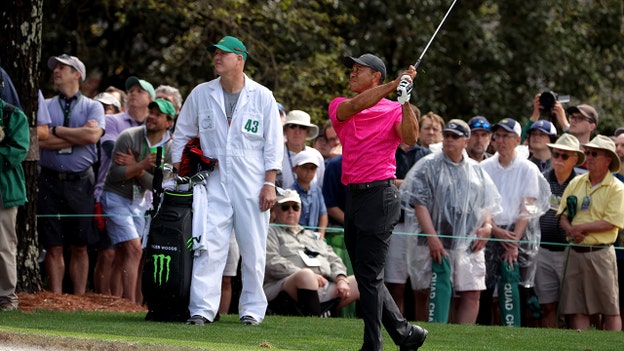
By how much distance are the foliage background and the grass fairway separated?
828 centimetres

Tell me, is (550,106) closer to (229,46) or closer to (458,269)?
(458,269)

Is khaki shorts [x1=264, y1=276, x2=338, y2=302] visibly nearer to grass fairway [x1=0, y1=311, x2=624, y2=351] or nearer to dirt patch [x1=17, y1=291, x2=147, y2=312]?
grass fairway [x1=0, y1=311, x2=624, y2=351]

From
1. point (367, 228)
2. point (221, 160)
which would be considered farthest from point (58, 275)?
point (367, 228)

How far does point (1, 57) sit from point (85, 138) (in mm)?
1299

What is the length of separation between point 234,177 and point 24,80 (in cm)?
286

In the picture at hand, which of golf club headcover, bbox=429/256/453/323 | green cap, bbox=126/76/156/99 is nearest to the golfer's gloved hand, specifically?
golf club headcover, bbox=429/256/453/323

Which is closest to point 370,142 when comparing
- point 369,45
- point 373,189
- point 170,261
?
point 373,189

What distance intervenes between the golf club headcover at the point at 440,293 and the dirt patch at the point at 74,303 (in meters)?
2.91

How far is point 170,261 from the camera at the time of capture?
428 inches

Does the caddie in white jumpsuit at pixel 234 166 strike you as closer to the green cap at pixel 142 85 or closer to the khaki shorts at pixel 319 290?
the khaki shorts at pixel 319 290

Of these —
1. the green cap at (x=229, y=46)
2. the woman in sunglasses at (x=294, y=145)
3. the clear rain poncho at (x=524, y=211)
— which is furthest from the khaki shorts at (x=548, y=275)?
the green cap at (x=229, y=46)

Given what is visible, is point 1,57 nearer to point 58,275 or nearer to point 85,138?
point 85,138

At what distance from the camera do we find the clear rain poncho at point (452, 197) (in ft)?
43.2

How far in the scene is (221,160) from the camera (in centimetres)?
1100
